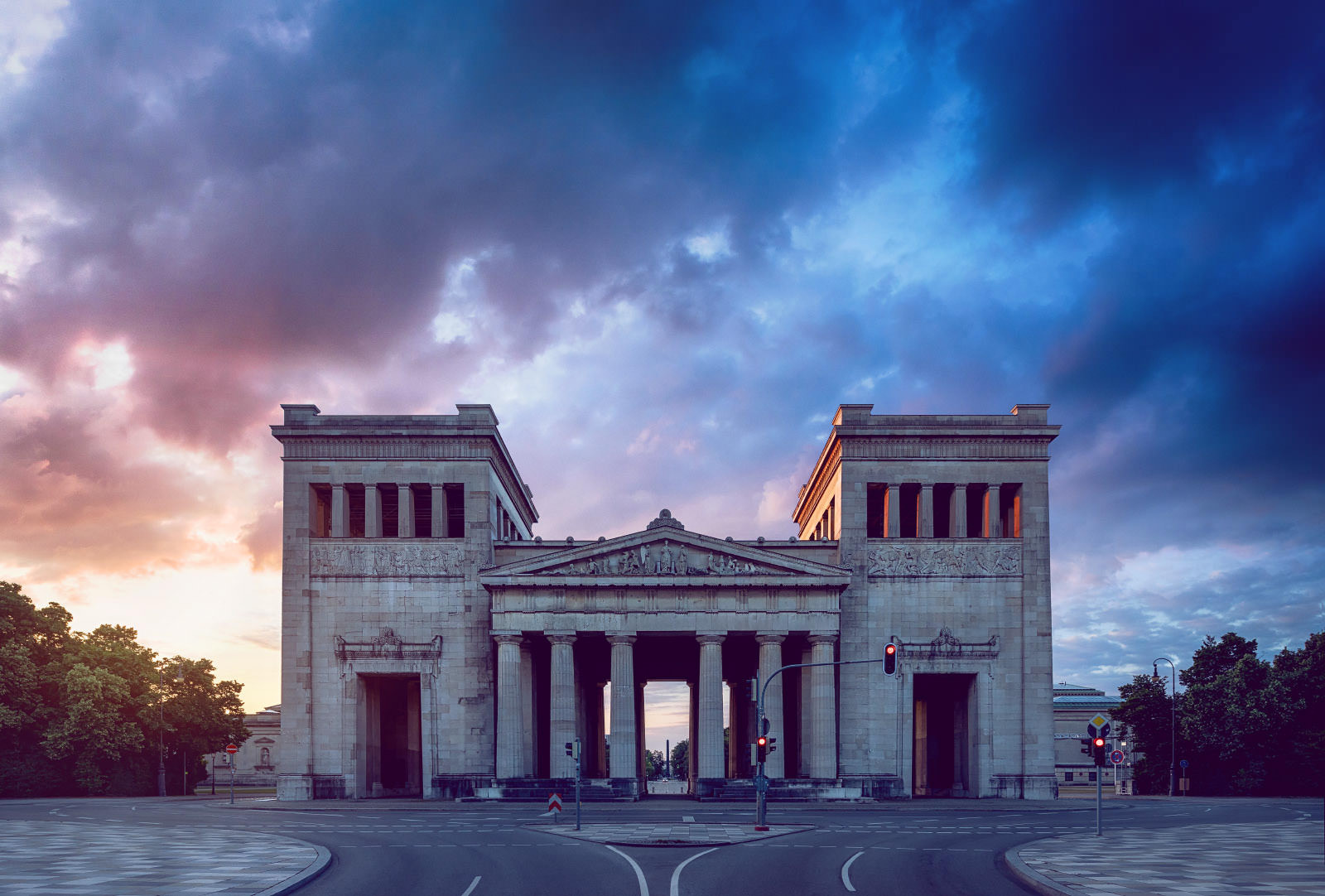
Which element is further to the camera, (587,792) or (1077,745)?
(1077,745)

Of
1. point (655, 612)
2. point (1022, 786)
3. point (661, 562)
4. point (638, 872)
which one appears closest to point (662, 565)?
point (661, 562)

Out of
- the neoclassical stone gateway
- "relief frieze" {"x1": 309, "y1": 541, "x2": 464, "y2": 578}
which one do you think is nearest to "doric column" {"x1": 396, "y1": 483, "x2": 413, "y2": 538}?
the neoclassical stone gateway

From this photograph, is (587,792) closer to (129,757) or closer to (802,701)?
(802,701)

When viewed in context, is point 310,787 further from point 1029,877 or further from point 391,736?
point 1029,877

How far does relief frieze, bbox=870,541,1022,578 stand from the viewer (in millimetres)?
66812

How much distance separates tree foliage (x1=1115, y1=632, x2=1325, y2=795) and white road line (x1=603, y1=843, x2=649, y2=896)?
5968 centimetres

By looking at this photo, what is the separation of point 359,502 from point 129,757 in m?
26.8

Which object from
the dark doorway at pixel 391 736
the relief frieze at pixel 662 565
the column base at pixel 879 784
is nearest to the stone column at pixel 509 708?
the relief frieze at pixel 662 565

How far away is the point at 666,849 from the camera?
1257 inches

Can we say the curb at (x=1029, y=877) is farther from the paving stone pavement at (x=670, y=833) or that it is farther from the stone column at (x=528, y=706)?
the stone column at (x=528, y=706)

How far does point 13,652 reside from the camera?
73.0 metres

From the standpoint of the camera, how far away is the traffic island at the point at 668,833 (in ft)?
110

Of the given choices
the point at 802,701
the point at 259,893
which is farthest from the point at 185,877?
the point at 802,701

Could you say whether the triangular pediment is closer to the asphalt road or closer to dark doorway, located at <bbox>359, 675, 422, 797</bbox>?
dark doorway, located at <bbox>359, 675, 422, 797</bbox>
